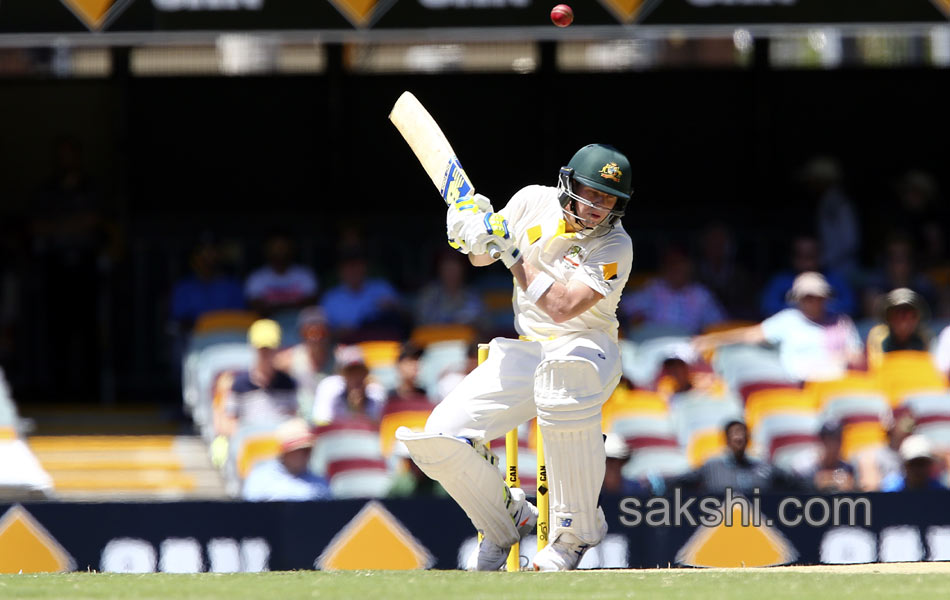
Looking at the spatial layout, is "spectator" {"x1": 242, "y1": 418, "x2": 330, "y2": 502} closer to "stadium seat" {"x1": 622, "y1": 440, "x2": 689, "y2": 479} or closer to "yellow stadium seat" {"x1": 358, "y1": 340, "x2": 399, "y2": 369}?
"yellow stadium seat" {"x1": 358, "y1": 340, "x2": 399, "y2": 369}

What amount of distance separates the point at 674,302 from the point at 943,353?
1585 millimetres

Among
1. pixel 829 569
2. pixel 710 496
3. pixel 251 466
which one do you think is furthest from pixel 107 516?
pixel 829 569

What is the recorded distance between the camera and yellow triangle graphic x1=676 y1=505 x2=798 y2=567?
23.8 ft

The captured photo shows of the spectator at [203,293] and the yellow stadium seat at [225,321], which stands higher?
the spectator at [203,293]

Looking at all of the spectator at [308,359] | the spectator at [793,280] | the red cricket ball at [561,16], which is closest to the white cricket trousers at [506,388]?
the red cricket ball at [561,16]

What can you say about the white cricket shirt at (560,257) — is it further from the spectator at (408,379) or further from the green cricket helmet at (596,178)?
the spectator at (408,379)

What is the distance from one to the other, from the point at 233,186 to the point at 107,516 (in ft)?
18.6

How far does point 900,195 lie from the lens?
1196cm

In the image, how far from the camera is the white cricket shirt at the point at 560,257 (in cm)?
545

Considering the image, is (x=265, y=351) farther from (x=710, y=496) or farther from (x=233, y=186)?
(x=233, y=186)

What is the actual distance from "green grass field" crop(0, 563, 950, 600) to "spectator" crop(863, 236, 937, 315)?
4059mm

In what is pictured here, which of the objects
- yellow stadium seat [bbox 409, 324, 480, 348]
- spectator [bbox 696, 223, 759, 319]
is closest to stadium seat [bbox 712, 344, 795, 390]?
spectator [bbox 696, 223, 759, 319]

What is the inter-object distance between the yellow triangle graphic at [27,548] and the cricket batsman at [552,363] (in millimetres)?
2381

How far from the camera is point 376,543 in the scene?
7.21m
